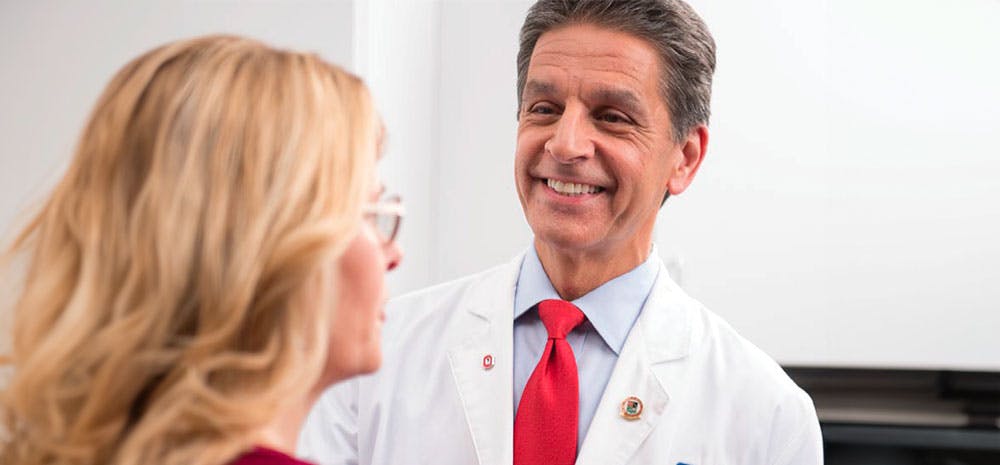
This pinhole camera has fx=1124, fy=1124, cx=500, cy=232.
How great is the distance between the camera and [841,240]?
2.34 m

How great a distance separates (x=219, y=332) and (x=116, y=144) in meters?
0.16

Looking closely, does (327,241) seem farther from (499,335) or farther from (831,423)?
(831,423)

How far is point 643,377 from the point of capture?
1.41m

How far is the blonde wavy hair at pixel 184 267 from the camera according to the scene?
75cm

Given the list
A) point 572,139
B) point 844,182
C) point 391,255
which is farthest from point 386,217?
point 844,182

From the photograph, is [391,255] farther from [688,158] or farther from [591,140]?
[688,158]

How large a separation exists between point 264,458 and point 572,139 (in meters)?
0.73

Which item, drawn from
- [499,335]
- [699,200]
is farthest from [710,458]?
[699,200]

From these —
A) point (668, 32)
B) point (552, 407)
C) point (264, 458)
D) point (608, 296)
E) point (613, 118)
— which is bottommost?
point (552, 407)

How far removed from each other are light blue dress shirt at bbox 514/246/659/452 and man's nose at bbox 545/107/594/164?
6.9 inches

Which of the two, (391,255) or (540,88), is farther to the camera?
(540,88)

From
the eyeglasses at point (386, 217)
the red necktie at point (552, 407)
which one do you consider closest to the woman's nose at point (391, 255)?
the eyeglasses at point (386, 217)

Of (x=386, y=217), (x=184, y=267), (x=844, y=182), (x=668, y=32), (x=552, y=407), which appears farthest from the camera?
(x=844, y=182)

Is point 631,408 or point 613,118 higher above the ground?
point 613,118
